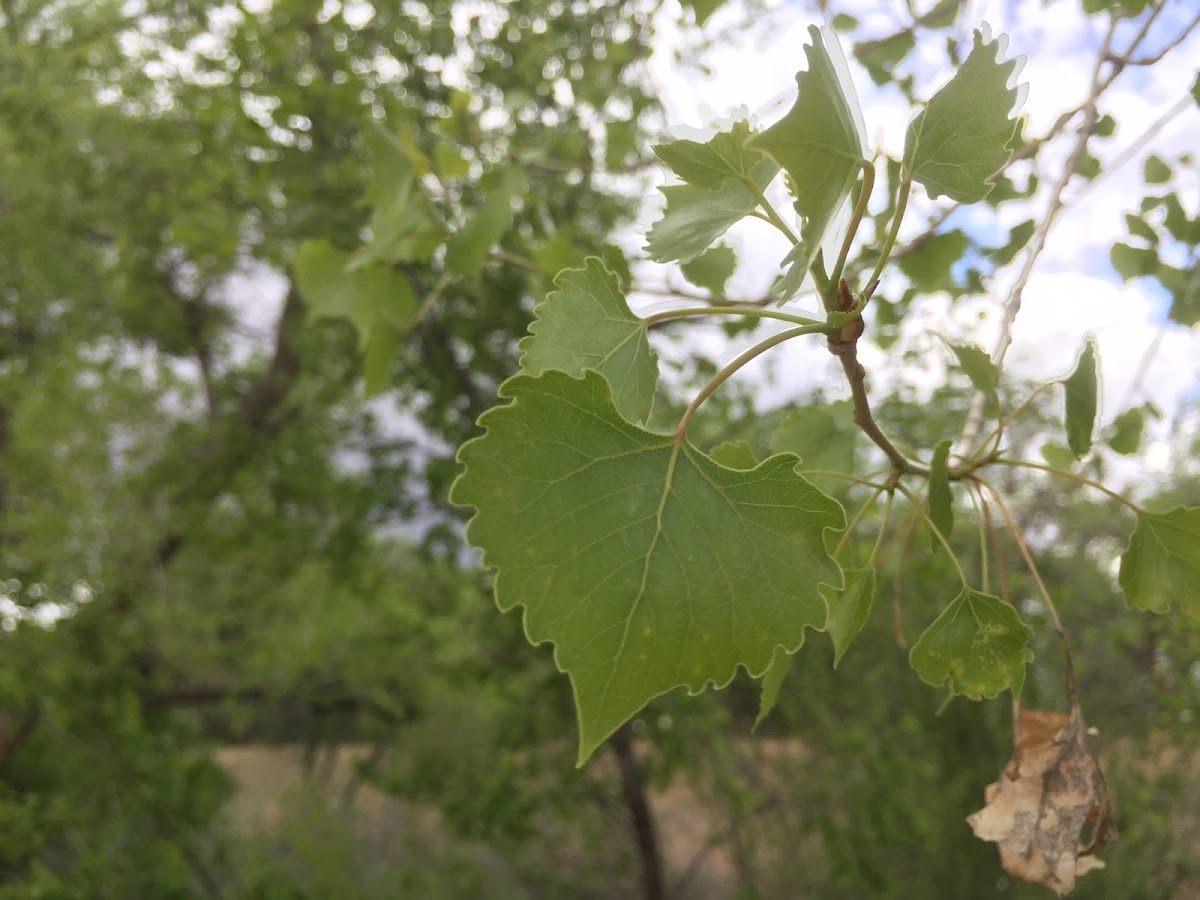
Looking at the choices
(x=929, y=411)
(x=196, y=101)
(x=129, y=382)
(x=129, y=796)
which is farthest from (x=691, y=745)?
(x=196, y=101)

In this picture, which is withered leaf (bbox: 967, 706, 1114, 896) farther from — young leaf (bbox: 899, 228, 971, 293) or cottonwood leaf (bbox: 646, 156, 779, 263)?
young leaf (bbox: 899, 228, 971, 293)

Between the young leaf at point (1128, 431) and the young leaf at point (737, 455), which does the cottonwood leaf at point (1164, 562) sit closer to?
the young leaf at point (737, 455)

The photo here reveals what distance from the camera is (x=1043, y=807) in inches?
17.0

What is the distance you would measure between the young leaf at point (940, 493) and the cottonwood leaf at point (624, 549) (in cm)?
8

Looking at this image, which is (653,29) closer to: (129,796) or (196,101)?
(196,101)

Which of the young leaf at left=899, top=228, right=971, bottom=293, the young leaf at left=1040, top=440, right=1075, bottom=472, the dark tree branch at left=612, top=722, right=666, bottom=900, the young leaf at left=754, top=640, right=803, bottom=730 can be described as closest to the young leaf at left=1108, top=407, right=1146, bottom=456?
the young leaf at left=1040, top=440, right=1075, bottom=472

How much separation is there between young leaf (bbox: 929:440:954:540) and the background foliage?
881 mm

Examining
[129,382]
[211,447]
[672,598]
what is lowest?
[672,598]

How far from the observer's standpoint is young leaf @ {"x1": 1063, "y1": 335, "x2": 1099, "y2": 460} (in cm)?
50

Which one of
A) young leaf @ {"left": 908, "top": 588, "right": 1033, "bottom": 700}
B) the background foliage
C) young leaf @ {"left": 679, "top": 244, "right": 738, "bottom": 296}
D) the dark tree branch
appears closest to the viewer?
young leaf @ {"left": 908, "top": 588, "right": 1033, "bottom": 700}

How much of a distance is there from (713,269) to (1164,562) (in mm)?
383

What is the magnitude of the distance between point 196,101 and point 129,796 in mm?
1660

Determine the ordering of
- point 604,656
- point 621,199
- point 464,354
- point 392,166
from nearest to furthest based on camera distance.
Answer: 1. point 604,656
2. point 392,166
3. point 464,354
4. point 621,199

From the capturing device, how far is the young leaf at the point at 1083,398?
19.8 inches
